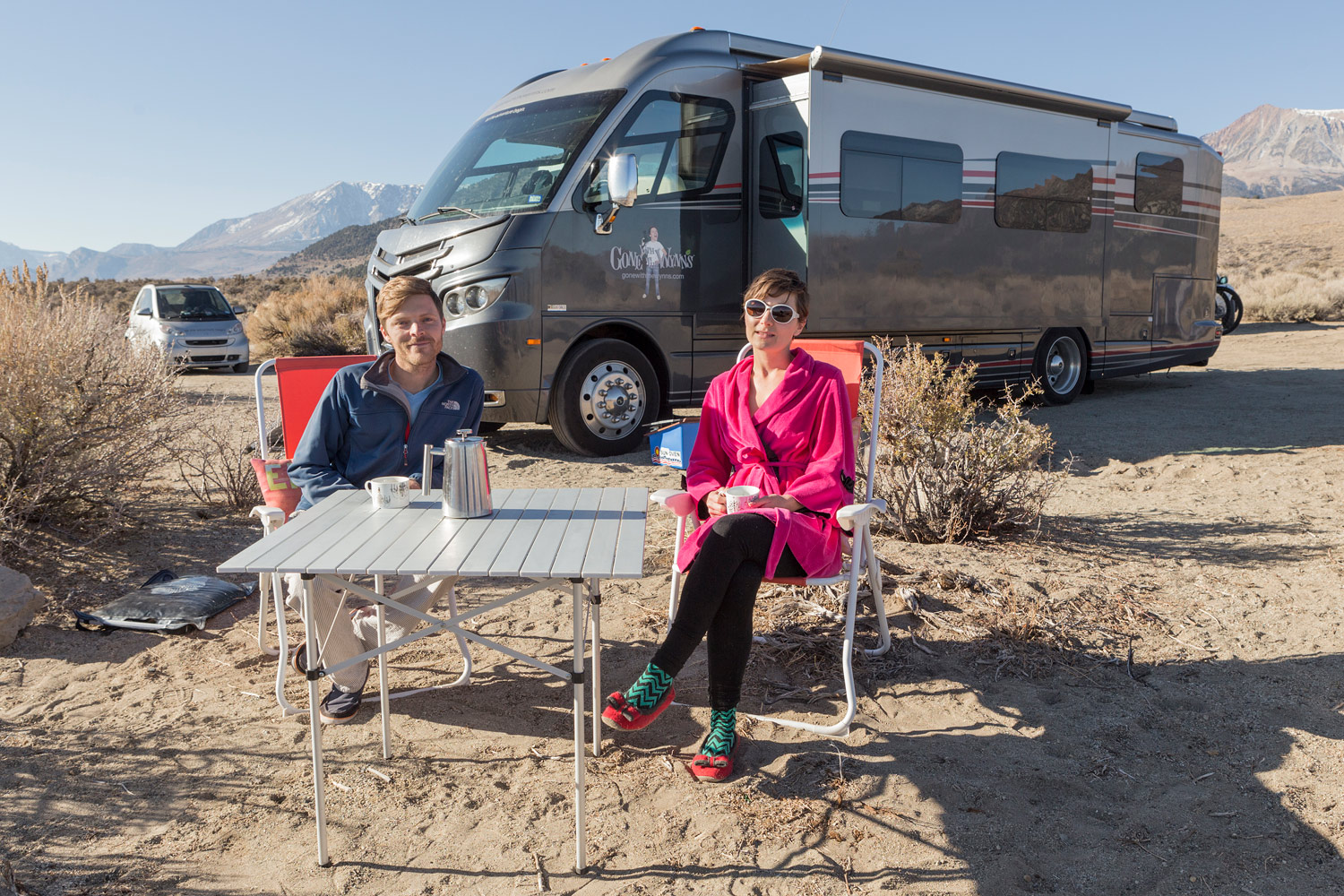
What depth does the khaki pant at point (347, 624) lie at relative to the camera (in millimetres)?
2742

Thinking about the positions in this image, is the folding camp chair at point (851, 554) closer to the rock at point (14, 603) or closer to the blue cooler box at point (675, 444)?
the blue cooler box at point (675, 444)

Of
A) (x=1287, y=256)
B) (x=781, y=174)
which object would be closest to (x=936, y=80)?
(x=781, y=174)

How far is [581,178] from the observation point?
5.88 meters

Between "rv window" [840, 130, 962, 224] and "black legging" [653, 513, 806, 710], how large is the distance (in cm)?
458

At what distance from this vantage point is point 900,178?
707 cm

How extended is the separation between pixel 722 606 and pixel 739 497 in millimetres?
303

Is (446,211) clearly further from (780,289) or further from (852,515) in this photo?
(852,515)

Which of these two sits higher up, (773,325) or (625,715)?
(773,325)

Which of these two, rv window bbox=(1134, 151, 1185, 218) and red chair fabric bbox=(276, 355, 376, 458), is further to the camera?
rv window bbox=(1134, 151, 1185, 218)

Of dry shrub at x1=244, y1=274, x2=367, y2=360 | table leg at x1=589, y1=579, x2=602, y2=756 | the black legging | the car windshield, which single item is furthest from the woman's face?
the car windshield

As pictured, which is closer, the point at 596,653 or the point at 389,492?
the point at 596,653

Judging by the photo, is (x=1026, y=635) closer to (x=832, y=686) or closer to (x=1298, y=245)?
(x=832, y=686)

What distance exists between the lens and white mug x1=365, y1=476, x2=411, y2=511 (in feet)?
8.34

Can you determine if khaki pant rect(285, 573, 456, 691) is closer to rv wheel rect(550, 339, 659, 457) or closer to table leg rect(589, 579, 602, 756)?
table leg rect(589, 579, 602, 756)
